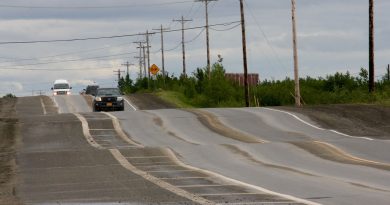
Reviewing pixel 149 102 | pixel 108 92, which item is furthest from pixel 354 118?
pixel 149 102

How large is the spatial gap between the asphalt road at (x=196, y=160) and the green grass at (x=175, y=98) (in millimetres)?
27681

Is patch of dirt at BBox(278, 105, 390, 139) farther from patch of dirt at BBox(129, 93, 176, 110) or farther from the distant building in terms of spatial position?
the distant building

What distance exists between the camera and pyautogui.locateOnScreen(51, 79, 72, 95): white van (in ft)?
276

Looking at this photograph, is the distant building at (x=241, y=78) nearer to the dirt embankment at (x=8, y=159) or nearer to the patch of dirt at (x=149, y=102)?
the patch of dirt at (x=149, y=102)

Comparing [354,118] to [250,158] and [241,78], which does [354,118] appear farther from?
[241,78]

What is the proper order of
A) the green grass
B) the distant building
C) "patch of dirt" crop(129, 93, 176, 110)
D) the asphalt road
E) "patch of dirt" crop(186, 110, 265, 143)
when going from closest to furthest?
the asphalt road
"patch of dirt" crop(186, 110, 265, 143)
"patch of dirt" crop(129, 93, 176, 110)
the green grass
the distant building

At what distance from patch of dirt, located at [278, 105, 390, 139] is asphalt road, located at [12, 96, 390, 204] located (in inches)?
41.9

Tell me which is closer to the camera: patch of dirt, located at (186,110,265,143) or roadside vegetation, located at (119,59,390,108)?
patch of dirt, located at (186,110,265,143)

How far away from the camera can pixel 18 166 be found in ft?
75.5

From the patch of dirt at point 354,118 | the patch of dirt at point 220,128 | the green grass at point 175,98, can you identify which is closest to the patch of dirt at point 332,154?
the patch of dirt at point 220,128

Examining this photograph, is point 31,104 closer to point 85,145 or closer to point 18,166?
point 85,145

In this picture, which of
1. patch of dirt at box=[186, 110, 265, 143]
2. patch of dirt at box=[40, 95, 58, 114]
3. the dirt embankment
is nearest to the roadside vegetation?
patch of dirt at box=[40, 95, 58, 114]

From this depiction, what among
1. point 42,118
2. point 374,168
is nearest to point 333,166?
point 374,168

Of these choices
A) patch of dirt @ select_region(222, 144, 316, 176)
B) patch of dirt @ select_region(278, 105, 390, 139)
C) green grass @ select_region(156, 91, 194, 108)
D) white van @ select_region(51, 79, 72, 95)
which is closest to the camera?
patch of dirt @ select_region(222, 144, 316, 176)
